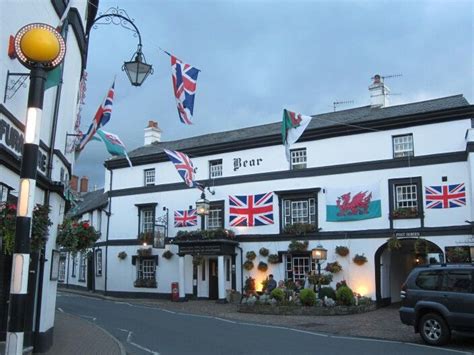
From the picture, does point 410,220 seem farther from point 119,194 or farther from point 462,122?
point 119,194

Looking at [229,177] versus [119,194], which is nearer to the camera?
[229,177]

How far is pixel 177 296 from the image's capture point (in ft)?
94.3

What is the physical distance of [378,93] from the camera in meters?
28.5

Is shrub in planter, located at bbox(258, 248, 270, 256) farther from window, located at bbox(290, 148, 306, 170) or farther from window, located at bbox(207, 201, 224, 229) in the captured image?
window, located at bbox(290, 148, 306, 170)

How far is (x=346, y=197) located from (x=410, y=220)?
125 inches

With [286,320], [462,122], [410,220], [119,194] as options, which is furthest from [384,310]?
[119,194]

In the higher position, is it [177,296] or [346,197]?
[346,197]

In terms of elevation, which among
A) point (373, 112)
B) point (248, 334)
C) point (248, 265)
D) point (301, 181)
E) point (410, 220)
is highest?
point (373, 112)

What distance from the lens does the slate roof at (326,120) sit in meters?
24.8

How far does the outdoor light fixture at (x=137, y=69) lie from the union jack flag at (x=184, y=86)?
76.1 inches

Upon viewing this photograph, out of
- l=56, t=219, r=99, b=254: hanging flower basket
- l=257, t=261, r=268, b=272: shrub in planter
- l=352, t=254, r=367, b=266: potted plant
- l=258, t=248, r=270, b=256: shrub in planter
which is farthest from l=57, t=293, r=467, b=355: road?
l=352, t=254, r=367, b=266: potted plant

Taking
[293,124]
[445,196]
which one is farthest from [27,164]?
[445,196]

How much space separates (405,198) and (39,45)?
2107 cm

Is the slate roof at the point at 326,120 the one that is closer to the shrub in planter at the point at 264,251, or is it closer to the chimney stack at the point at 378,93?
the chimney stack at the point at 378,93
